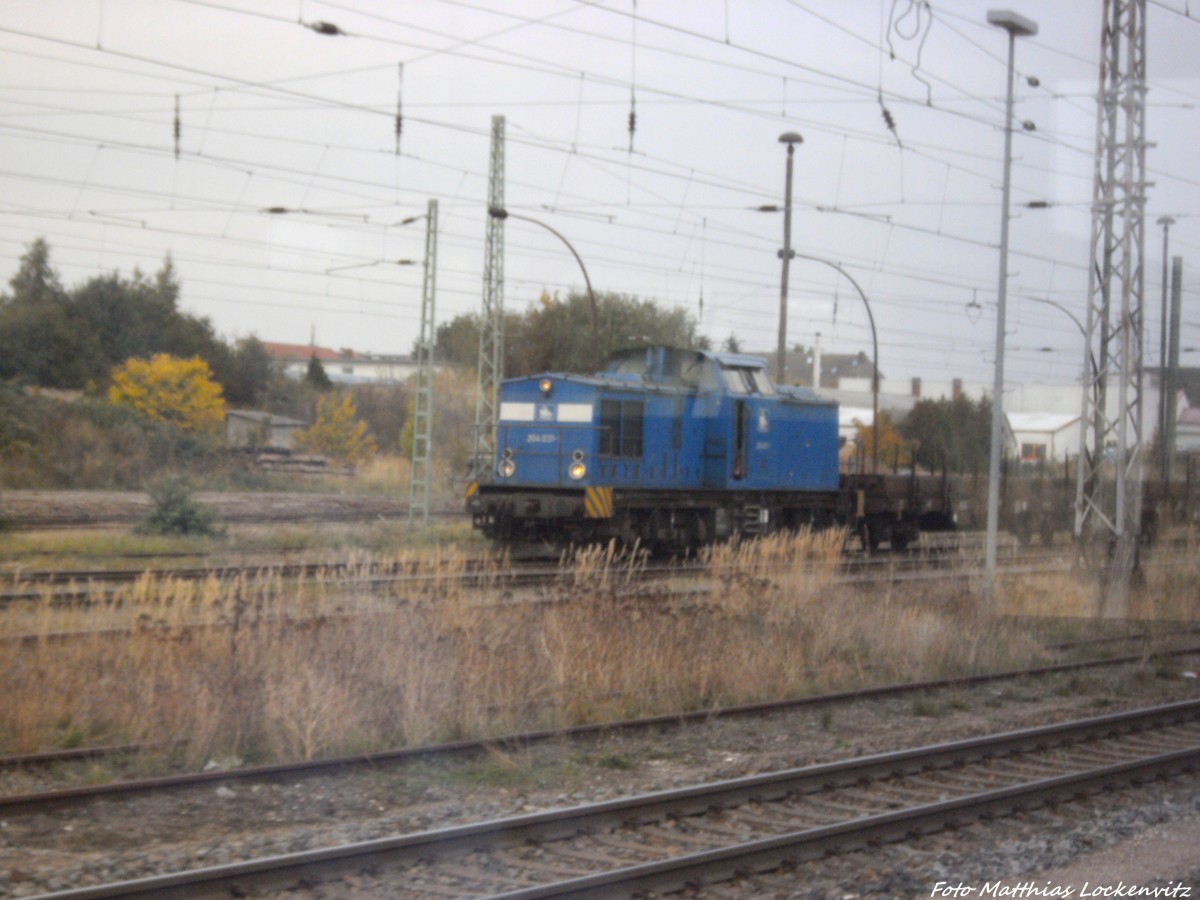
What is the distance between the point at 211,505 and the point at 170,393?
397 inches

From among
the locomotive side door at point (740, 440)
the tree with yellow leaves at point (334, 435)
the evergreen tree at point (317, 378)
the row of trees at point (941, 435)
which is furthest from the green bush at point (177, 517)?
the evergreen tree at point (317, 378)

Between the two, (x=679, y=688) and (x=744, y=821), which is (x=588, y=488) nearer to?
(x=679, y=688)

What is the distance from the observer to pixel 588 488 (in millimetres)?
18672

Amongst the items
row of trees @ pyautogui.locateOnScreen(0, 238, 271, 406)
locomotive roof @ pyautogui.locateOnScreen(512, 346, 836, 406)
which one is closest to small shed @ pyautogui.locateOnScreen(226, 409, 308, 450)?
row of trees @ pyautogui.locateOnScreen(0, 238, 271, 406)

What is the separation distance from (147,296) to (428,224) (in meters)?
28.1

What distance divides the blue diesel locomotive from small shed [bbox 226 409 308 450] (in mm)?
21190

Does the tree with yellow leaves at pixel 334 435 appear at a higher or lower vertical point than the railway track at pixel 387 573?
higher

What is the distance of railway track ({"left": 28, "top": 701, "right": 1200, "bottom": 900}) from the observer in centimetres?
580

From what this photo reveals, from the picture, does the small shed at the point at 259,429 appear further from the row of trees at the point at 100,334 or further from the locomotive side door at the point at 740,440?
the locomotive side door at the point at 740,440

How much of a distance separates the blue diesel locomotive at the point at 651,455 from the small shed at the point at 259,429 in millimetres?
21190

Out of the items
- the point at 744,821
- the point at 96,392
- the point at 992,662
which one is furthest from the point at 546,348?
the point at 744,821

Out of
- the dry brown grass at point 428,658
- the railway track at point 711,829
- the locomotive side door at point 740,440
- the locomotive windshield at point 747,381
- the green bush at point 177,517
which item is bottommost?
the railway track at point 711,829

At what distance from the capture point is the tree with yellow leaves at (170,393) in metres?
37.2

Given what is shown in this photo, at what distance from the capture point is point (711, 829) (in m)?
7.00
